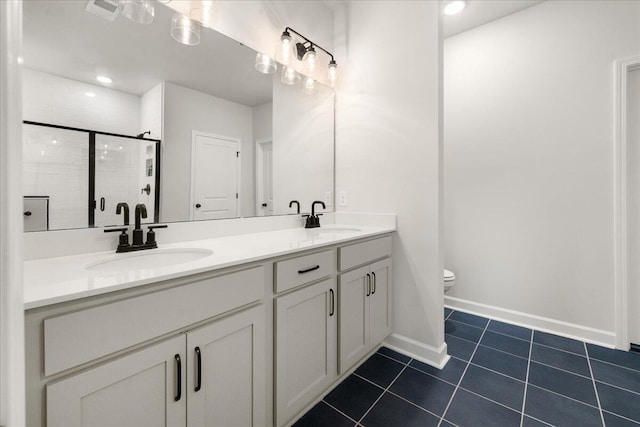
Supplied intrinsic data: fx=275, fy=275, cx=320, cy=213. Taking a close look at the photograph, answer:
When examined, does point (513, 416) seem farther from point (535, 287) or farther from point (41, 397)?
point (41, 397)

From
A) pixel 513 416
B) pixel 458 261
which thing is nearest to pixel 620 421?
pixel 513 416

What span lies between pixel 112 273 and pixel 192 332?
0.30 meters

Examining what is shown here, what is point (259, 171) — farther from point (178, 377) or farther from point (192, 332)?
point (178, 377)

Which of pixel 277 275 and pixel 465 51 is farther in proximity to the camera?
pixel 465 51

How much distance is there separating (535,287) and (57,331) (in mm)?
2875

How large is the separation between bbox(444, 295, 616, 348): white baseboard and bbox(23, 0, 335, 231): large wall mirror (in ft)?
6.35

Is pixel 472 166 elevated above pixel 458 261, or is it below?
above

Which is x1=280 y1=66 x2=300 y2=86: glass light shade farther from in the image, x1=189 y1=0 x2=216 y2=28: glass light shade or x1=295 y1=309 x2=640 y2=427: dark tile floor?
x1=295 y1=309 x2=640 y2=427: dark tile floor

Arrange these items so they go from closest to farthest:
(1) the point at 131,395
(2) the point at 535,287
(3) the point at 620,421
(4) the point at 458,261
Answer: (1) the point at 131,395
(3) the point at 620,421
(2) the point at 535,287
(4) the point at 458,261

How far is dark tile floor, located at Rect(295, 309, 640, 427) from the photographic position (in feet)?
4.34

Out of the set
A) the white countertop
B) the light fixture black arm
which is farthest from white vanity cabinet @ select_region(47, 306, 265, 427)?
the light fixture black arm

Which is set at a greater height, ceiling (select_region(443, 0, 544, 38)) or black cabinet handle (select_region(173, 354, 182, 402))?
ceiling (select_region(443, 0, 544, 38))

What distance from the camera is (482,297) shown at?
249 centimetres

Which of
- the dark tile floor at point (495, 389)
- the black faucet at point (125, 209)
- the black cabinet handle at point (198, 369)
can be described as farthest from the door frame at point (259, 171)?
the dark tile floor at point (495, 389)
